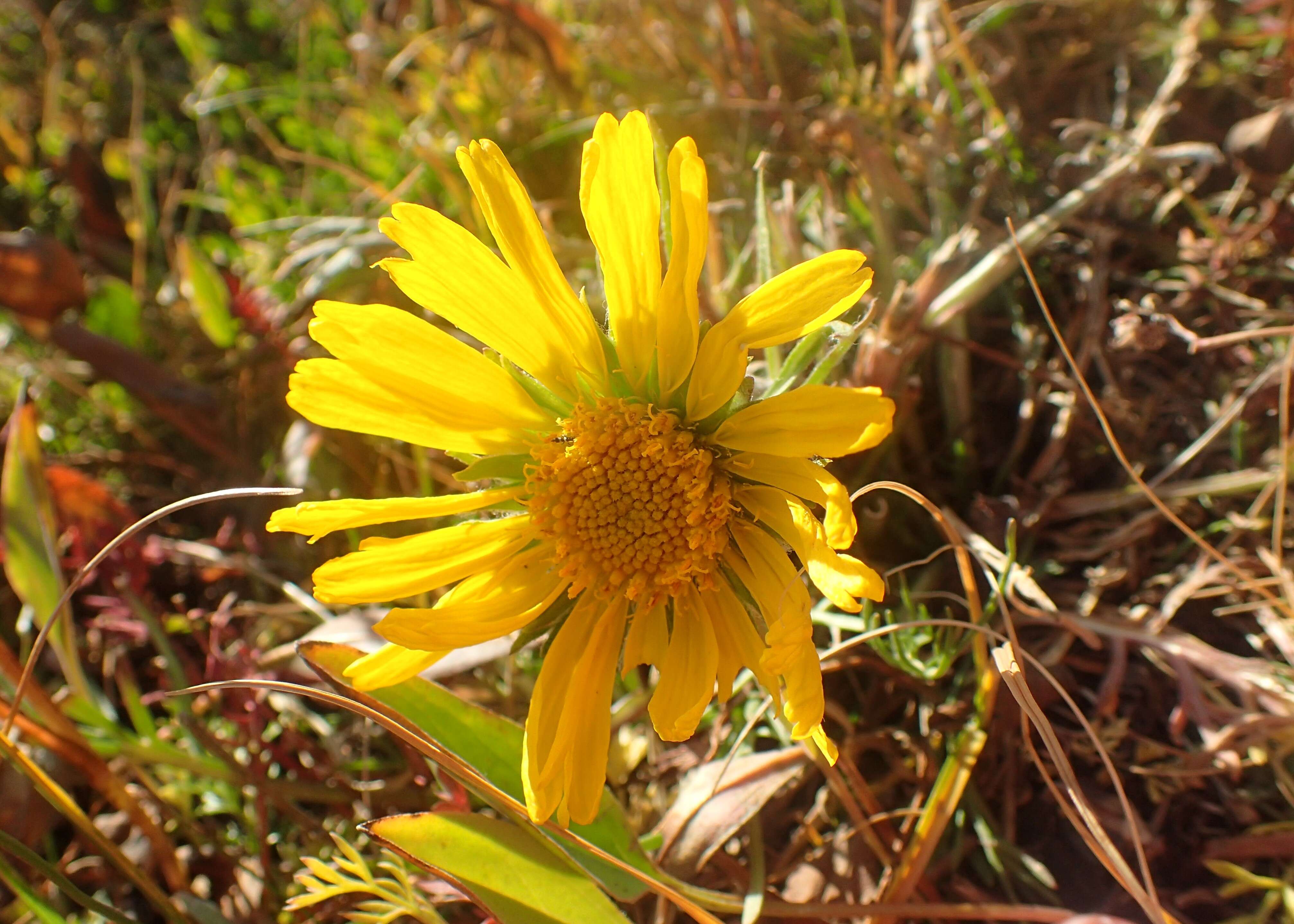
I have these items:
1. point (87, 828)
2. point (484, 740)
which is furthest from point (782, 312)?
point (87, 828)

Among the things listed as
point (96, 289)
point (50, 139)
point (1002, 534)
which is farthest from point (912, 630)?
point (50, 139)

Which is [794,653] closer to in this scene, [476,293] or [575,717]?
[575,717]

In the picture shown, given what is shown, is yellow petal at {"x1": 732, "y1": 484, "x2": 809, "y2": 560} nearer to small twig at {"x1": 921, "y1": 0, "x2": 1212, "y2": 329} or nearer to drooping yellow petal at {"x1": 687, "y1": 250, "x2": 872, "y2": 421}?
drooping yellow petal at {"x1": 687, "y1": 250, "x2": 872, "y2": 421}

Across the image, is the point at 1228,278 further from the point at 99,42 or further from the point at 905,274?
the point at 99,42

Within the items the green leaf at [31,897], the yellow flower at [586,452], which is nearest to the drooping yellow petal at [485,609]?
the yellow flower at [586,452]

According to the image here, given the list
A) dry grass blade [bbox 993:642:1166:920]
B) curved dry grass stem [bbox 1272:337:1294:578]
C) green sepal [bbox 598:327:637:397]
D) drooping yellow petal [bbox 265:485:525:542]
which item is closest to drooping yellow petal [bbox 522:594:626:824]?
drooping yellow petal [bbox 265:485:525:542]
